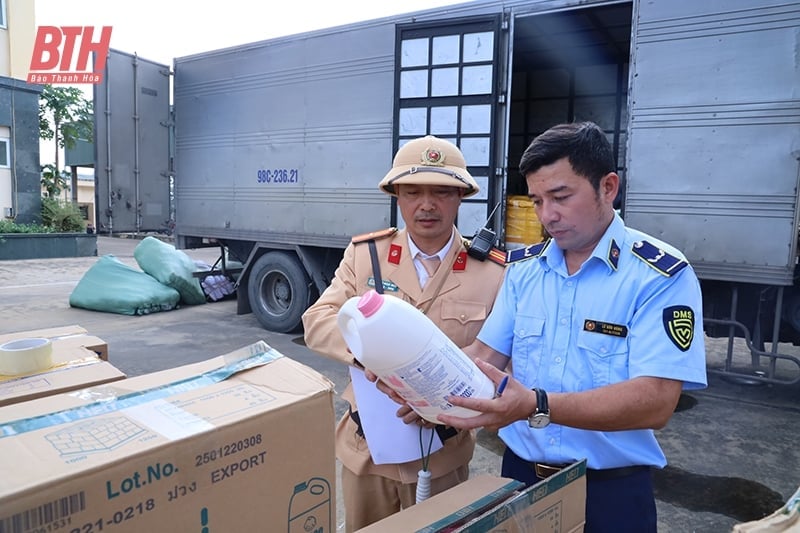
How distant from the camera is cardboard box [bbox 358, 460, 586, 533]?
34.8 inches

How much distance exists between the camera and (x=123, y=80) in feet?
21.8

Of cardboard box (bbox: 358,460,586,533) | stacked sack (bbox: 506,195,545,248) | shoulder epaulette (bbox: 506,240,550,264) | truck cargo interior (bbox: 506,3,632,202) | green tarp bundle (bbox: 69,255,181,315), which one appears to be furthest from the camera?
green tarp bundle (bbox: 69,255,181,315)

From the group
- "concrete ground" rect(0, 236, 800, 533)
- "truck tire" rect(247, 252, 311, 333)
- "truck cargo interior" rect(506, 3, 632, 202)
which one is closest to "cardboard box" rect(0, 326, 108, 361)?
"concrete ground" rect(0, 236, 800, 533)

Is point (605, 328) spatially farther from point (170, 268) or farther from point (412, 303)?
point (170, 268)

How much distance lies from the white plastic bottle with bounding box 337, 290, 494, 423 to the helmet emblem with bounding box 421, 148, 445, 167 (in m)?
0.72

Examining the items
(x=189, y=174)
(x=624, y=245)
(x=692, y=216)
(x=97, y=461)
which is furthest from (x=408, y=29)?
(x=97, y=461)

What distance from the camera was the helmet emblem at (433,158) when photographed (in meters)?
1.61

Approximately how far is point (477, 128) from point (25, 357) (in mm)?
4078

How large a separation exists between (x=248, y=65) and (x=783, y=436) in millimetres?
6155

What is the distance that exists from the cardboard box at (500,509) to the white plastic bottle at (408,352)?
6.7 inches

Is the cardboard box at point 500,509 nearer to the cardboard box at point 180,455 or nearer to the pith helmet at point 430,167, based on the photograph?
the cardboard box at point 180,455

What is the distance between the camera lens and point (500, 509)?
2.87 feet

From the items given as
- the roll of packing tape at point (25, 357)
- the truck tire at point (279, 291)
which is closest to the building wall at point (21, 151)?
the truck tire at point (279, 291)

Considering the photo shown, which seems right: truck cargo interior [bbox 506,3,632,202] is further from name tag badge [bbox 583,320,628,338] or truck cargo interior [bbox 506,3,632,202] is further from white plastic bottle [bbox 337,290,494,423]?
white plastic bottle [bbox 337,290,494,423]
